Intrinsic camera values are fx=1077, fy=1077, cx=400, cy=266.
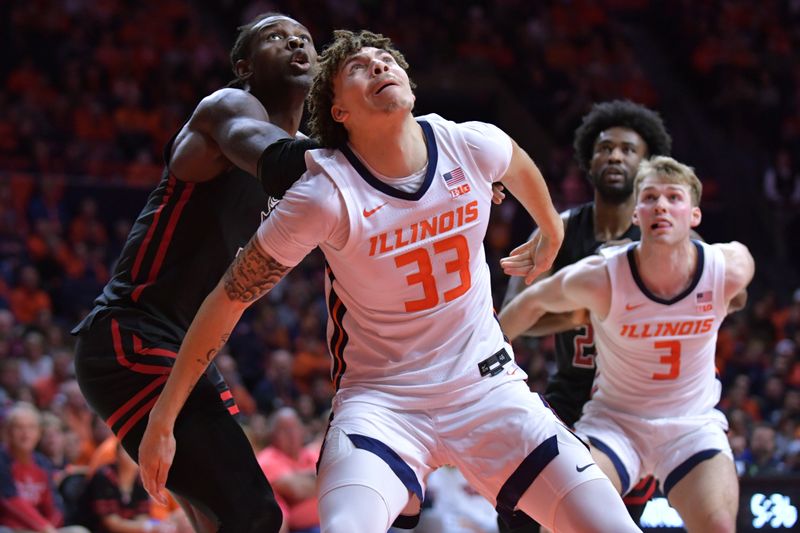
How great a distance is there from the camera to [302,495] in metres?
7.77

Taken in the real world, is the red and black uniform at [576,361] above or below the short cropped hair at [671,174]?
below

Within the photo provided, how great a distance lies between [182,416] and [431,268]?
3.37ft

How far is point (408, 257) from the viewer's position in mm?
3680

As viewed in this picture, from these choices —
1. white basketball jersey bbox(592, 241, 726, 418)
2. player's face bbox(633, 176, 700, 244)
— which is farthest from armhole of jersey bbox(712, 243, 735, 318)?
player's face bbox(633, 176, 700, 244)

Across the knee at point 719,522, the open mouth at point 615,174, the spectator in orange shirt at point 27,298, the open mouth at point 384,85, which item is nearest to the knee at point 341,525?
the open mouth at point 384,85

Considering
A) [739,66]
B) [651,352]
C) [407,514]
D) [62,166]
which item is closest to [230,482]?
[407,514]

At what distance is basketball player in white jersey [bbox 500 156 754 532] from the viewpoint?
4.86 m

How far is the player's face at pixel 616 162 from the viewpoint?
5637mm

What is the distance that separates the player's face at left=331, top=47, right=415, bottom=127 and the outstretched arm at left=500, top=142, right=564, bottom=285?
1.73 ft

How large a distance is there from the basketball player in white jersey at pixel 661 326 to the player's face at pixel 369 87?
5.27 feet

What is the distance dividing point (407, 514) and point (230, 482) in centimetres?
63

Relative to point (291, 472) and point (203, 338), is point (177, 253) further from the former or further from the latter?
point (291, 472)

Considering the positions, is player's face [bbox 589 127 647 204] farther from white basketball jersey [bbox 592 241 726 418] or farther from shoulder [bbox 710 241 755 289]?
shoulder [bbox 710 241 755 289]

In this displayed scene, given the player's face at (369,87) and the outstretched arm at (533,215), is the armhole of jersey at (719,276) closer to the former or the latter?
the outstretched arm at (533,215)
